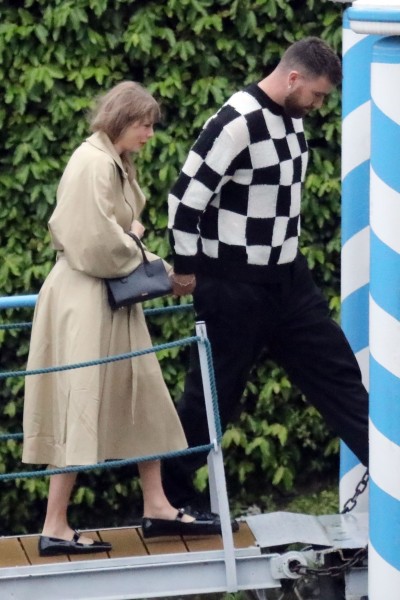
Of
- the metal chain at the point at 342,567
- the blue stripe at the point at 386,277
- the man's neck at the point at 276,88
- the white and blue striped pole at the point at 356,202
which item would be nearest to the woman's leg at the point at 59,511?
the metal chain at the point at 342,567

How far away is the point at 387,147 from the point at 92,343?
1141 millimetres

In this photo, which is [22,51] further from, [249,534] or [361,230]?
[249,534]

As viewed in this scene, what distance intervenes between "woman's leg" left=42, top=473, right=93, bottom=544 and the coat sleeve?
68 centimetres

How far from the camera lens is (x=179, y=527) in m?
4.94

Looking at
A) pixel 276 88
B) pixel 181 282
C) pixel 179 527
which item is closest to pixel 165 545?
pixel 179 527

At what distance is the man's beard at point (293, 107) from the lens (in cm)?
486

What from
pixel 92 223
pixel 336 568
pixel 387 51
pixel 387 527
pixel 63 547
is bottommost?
pixel 336 568

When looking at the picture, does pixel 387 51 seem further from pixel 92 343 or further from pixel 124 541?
pixel 124 541

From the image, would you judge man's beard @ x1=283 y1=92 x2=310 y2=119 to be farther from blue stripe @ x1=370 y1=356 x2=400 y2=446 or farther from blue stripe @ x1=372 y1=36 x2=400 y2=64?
blue stripe @ x1=370 y1=356 x2=400 y2=446

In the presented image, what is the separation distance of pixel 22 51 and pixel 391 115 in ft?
7.89

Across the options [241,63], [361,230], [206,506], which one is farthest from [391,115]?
[206,506]

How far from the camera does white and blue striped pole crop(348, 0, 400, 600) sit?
4105 mm

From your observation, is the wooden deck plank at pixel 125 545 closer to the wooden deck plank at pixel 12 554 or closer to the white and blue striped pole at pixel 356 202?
the wooden deck plank at pixel 12 554

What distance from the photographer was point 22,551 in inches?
191
